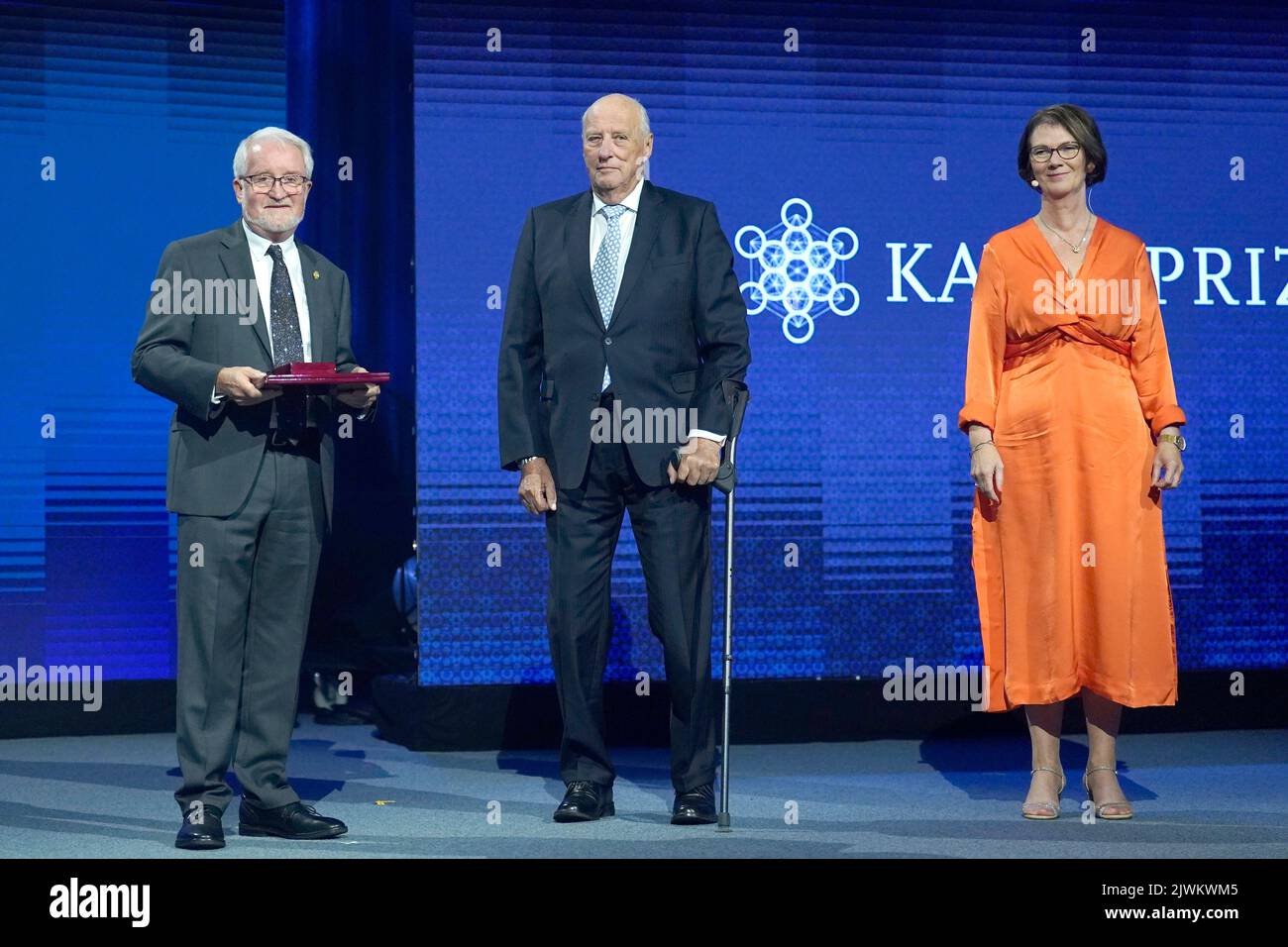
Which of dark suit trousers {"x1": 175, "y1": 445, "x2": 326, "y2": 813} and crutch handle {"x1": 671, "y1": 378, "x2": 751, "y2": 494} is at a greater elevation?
crutch handle {"x1": 671, "y1": 378, "x2": 751, "y2": 494}

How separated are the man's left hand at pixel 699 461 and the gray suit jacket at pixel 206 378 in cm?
84

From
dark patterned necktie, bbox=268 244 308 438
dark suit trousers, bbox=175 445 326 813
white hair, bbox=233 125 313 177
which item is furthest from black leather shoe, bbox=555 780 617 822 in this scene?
white hair, bbox=233 125 313 177

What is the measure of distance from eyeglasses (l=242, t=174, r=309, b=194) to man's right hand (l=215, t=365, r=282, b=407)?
470mm

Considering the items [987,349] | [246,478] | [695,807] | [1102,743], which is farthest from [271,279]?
[1102,743]

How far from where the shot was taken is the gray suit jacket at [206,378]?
3730mm

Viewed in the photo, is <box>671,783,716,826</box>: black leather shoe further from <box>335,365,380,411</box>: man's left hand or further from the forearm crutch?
<box>335,365,380,411</box>: man's left hand

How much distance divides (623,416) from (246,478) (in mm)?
964

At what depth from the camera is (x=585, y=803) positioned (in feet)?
13.5

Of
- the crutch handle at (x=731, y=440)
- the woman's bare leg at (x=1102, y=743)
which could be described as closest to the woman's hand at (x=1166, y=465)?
the woman's bare leg at (x=1102, y=743)

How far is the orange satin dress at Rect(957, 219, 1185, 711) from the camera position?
4145 millimetres

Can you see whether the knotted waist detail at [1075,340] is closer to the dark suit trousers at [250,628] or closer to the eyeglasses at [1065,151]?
the eyeglasses at [1065,151]

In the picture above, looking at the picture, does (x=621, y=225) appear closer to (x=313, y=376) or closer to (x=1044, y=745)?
(x=313, y=376)

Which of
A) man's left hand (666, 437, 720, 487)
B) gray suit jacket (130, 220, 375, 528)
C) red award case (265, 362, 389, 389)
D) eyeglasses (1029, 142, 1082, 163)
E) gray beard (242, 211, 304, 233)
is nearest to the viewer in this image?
red award case (265, 362, 389, 389)

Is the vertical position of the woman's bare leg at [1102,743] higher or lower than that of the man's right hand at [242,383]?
lower
